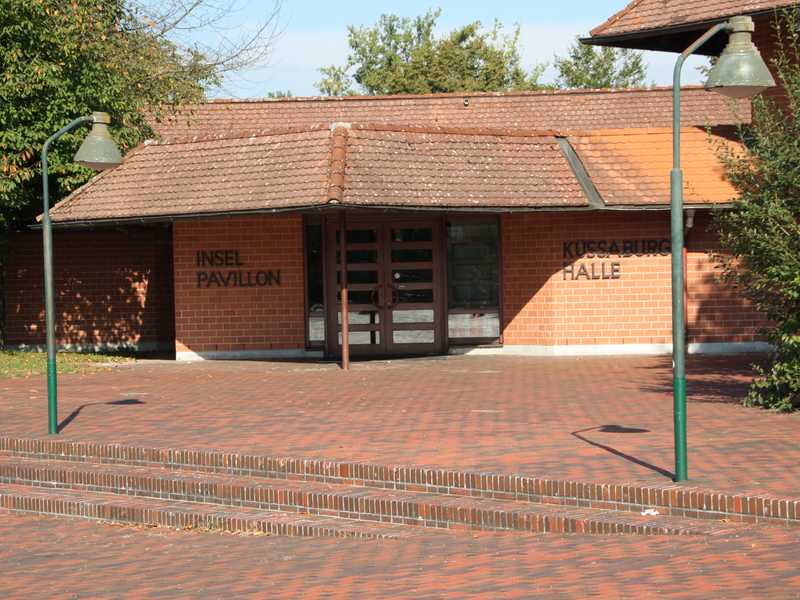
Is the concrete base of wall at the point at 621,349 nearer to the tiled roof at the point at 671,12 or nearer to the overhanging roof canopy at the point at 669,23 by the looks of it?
the overhanging roof canopy at the point at 669,23

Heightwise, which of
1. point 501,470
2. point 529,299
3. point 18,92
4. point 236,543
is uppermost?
point 18,92

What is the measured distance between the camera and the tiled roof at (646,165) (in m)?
15.2

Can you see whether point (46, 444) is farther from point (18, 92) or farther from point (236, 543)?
point (18, 92)

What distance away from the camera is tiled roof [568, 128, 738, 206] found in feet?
49.8

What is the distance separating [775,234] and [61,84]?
11857 millimetres

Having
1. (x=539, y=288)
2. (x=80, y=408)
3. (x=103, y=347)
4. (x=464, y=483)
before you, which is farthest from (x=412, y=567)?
(x=103, y=347)

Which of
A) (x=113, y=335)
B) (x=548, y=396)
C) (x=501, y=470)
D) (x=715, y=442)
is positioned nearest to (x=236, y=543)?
(x=501, y=470)

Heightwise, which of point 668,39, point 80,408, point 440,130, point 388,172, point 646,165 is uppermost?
point 668,39

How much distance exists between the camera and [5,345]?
64.6ft

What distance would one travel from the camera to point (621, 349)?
1611cm

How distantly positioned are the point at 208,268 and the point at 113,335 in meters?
4.70

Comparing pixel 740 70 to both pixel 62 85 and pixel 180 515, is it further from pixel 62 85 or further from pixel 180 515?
pixel 62 85

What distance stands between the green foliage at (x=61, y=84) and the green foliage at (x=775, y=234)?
11.2 m

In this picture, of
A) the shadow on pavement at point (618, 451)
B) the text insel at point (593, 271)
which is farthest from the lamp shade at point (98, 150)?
the text insel at point (593, 271)
